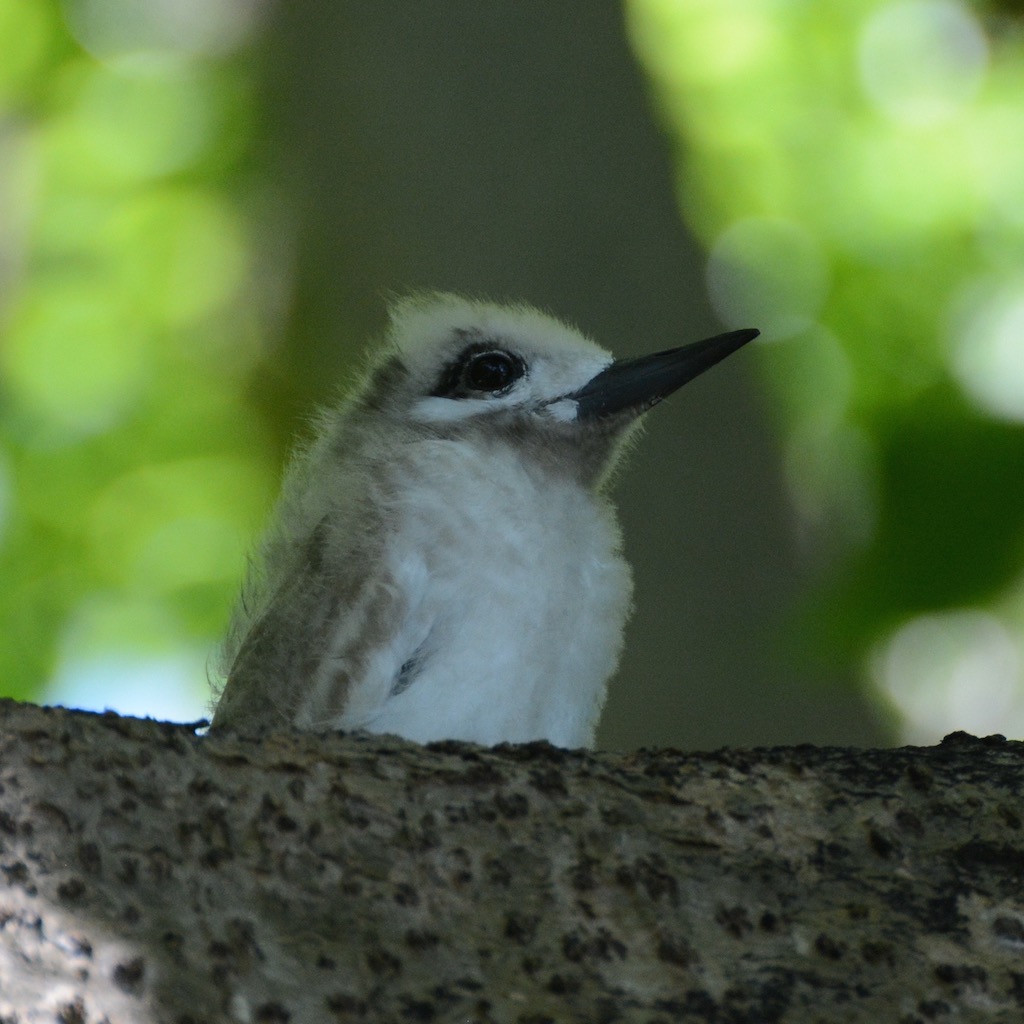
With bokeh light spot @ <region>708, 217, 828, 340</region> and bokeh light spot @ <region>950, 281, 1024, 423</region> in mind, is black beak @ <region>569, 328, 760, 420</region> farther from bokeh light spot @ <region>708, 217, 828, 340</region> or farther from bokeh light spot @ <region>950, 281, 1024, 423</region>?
bokeh light spot @ <region>708, 217, 828, 340</region>

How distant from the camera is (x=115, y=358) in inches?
265

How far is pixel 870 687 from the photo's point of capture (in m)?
4.03

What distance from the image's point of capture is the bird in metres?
2.75

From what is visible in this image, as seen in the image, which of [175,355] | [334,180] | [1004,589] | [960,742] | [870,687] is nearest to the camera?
[960,742]

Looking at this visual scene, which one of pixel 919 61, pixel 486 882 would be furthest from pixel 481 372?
pixel 919 61

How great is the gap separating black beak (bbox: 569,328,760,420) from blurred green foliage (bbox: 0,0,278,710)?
3116 mm

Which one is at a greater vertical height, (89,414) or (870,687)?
(89,414)

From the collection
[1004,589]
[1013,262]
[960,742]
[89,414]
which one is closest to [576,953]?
[960,742]

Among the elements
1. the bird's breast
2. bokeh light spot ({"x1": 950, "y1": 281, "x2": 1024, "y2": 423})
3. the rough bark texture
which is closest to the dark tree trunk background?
bokeh light spot ({"x1": 950, "y1": 281, "x2": 1024, "y2": 423})

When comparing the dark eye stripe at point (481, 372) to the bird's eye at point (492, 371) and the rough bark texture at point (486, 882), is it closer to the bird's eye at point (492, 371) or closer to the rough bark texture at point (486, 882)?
the bird's eye at point (492, 371)

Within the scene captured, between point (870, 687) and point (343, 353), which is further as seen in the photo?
point (343, 353)

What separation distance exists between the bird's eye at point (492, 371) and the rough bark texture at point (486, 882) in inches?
53.7

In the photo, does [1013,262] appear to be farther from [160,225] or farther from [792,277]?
[160,225]

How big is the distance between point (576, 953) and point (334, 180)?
325cm
